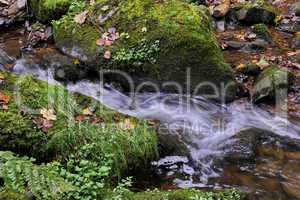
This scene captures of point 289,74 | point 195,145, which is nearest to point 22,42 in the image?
point 195,145

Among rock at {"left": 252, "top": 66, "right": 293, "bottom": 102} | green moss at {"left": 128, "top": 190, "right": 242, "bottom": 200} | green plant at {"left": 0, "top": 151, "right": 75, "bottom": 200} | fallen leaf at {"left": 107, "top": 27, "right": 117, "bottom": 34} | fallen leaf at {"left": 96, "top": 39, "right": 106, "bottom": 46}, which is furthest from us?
fallen leaf at {"left": 107, "top": 27, "right": 117, "bottom": 34}

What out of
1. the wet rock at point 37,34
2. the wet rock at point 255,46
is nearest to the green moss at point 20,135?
the wet rock at point 37,34

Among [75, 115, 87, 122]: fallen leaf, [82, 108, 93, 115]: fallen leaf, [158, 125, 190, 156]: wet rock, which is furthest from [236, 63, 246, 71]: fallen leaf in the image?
[75, 115, 87, 122]: fallen leaf

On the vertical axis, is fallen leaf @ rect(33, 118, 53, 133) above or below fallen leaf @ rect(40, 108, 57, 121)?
below

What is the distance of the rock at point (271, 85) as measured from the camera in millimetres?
6773

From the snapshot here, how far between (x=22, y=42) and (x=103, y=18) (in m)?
2.11

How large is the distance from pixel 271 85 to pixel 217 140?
1.64m

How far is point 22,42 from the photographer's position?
8.55 metres

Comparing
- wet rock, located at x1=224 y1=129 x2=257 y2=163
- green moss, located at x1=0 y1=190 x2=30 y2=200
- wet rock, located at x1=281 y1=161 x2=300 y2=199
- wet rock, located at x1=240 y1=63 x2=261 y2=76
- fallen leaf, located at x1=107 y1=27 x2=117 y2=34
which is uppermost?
fallen leaf, located at x1=107 y1=27 x2=117 y2=34

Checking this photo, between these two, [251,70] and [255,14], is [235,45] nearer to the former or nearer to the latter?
[251,70]

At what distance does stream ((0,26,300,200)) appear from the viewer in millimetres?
5051

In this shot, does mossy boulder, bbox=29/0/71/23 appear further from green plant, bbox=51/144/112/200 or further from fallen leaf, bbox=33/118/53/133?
green plant, bbox=51/144/112/200

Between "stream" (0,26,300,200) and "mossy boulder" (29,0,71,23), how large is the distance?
150cm

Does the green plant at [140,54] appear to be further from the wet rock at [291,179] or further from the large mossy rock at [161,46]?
the wet rock at [291,179]
